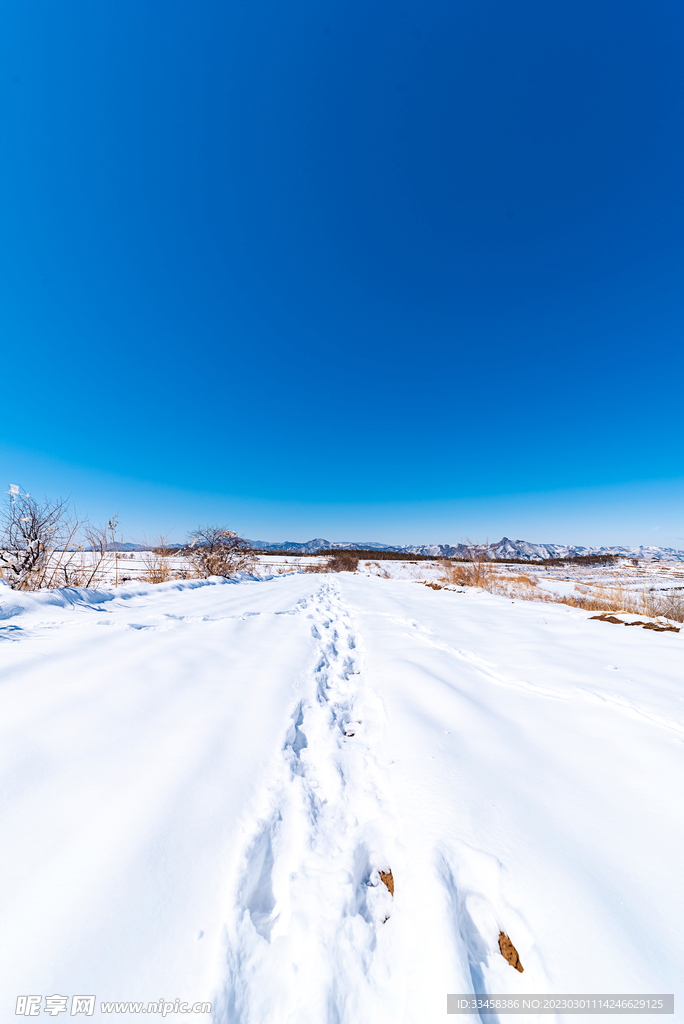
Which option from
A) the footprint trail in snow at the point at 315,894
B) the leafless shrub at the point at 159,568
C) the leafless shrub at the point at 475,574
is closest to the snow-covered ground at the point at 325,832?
the footprint trail in snow at the point at 315,894

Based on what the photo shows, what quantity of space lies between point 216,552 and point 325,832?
9.32 m

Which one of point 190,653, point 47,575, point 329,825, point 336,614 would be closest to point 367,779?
point 329,825

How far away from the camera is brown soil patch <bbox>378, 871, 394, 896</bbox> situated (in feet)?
3.42

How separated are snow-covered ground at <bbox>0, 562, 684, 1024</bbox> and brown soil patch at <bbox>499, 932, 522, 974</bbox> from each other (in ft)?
0.06

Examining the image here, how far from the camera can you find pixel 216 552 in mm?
9773

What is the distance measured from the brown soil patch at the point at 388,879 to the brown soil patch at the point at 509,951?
320mm

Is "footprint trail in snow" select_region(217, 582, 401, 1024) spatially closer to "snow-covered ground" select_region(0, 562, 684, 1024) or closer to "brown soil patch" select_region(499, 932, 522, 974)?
"snow-covered ground" select_region(0, 562, 684, 1024)

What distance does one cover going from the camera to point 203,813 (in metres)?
1.16

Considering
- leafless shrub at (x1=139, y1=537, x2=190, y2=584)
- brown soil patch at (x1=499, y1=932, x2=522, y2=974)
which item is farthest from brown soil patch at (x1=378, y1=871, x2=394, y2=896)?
leafless shrub at (x1=139, y1=537, x2=190, y2=584)

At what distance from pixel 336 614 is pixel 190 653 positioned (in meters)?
2.77

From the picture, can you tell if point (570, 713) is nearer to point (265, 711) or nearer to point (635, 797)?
point (635, 797)

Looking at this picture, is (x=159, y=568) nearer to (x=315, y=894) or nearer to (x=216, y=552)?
(x=216, y=552)

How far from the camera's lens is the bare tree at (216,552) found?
9617 millimetres

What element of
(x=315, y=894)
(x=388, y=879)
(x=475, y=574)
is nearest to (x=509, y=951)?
(x=388, y=879)
